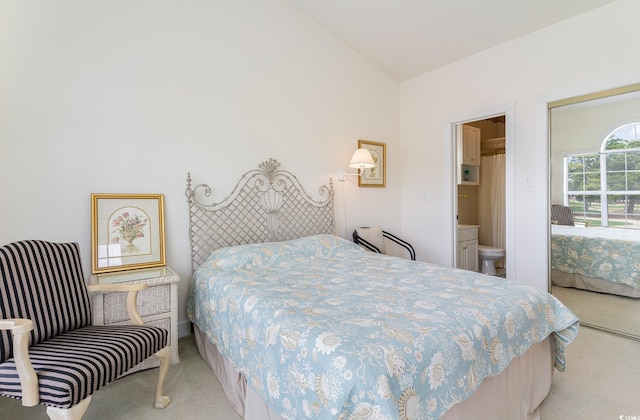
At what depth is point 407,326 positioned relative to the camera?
1.32 meters

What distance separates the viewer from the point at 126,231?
2.57 meters

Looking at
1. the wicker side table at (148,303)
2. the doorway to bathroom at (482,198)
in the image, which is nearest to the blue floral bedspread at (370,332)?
the wicker side table at (148,303)

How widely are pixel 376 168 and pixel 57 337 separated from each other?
353cm

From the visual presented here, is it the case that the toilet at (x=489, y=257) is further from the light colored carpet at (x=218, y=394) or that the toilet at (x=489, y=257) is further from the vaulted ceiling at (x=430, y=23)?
the vaulted ceiling at (x=430, y=23)

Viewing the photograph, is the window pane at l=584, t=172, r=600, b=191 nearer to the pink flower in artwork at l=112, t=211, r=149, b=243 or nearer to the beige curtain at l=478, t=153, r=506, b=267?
the beige curtain at l=478, t=153, r=506, b=267

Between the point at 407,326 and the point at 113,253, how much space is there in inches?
91.4

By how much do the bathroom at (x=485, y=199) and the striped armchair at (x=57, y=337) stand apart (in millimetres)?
4134

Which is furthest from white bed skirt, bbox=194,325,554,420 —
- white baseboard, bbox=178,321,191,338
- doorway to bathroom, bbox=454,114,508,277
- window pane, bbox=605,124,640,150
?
doorway to bathroom, bbox=454,114,508,277

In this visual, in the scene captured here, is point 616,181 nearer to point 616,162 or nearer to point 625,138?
point 616,162

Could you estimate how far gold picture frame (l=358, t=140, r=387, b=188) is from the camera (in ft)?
13.4

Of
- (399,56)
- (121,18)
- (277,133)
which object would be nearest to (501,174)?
(399,56)

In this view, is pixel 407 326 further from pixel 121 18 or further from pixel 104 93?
pixel 121 18

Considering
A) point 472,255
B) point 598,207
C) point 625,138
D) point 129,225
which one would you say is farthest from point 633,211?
point 129,225

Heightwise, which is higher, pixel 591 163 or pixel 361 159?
pixel 361 159
